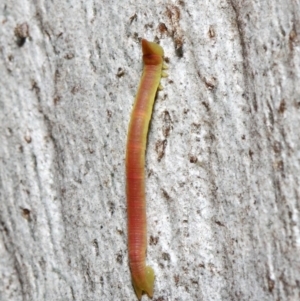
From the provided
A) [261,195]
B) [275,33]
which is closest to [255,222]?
[261,195]

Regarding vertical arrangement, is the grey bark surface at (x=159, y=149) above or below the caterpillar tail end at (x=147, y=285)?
above

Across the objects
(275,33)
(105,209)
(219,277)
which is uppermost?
(275,33)

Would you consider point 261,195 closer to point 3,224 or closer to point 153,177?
point 153,177

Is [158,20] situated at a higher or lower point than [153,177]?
higher

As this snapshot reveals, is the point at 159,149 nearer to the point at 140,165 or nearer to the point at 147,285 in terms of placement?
the point at 140,165

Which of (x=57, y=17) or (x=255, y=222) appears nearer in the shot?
(x=255, y=222)
